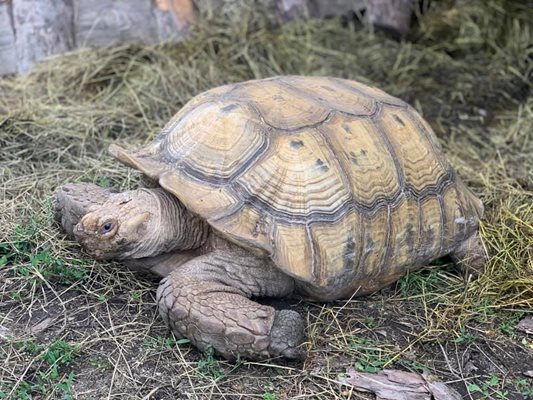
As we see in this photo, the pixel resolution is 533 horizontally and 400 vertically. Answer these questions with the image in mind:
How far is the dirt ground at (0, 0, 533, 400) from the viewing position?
288cm

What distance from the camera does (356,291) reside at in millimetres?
3408

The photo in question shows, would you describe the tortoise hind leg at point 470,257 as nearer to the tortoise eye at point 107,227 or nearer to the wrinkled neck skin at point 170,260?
the wrinkled neck skin at point 170,260

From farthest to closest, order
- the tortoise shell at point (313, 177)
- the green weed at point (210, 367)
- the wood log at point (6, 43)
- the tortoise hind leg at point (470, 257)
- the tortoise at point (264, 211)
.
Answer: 1. the wood log at point (6, 43)
2. the tortoise hind leg at point (470, 257)
3. the tortoise shell at point (313, 177)
4. the tortoise at point (264, 211)
5. the green weed at point (210, 367)

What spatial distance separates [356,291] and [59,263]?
1452 mm

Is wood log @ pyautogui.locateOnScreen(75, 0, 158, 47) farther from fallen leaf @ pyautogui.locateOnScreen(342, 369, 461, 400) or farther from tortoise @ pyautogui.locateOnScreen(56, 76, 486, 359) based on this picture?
fallen leaf @ pyautogui.locateOnScreen(342, 369, 461, 400)

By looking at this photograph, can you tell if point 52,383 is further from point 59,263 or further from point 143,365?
point 59,263

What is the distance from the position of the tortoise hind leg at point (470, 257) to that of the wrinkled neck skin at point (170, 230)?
1.44 m

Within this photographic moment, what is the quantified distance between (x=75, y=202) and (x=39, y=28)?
2677mm

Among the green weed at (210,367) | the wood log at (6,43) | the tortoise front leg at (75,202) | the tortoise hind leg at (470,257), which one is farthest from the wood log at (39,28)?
the tortoise hind leg at (470,257)

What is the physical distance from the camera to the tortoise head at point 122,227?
10.1ft

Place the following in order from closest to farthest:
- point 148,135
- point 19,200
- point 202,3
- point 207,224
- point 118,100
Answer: point 207,224, point 19,200, point 148,135, point 118,100, point 202,3

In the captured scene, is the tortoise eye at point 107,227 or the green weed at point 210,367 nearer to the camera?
the green weed at point 210,367

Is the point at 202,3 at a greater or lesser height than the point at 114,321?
greater

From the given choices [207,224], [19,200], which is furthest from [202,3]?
→ [207,224]
